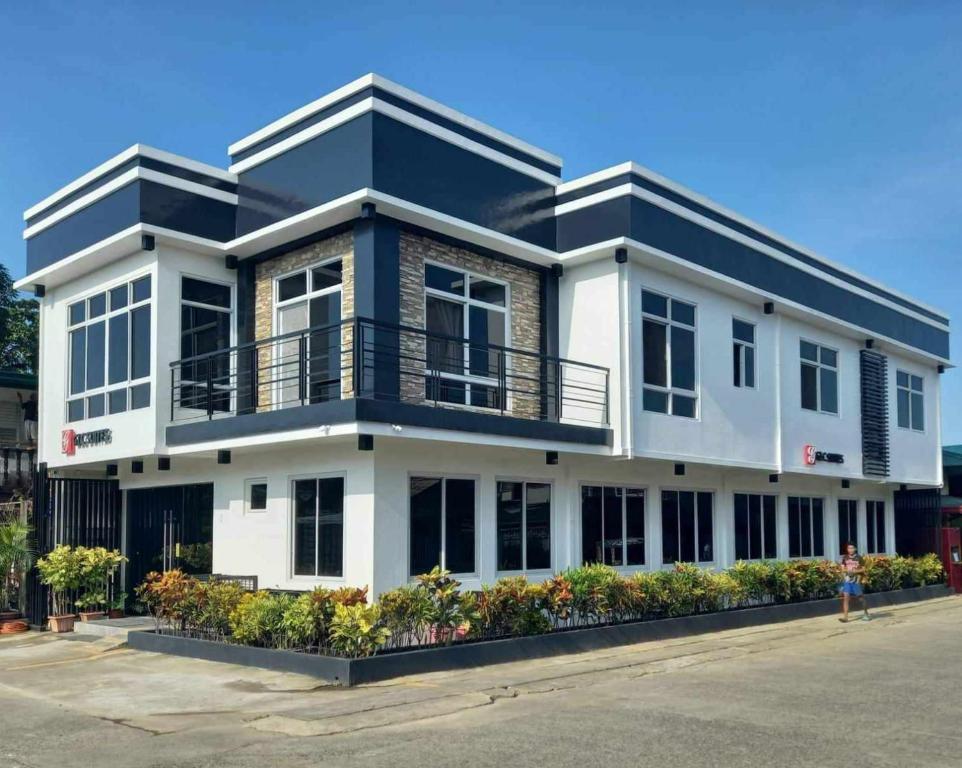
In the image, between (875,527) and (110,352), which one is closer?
(110,352)

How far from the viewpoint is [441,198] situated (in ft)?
55.2

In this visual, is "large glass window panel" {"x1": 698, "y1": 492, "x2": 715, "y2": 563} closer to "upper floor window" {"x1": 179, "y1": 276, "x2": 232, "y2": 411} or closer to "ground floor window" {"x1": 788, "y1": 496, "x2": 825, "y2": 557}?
"ground floor window" {"x1": 788, "y1": 496, "x2": 825, "y2": 557}

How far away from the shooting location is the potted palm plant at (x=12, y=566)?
18.8 m

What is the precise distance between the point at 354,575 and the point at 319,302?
457 centimetres

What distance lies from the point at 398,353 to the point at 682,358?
246 inches

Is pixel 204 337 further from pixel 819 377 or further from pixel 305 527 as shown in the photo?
pixel 819 377

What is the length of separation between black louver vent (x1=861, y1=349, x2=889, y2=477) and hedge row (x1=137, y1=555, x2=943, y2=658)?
25.3ft

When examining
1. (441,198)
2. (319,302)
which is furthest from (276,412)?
(441,198)

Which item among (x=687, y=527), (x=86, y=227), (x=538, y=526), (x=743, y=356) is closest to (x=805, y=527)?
(x=687, y=527)

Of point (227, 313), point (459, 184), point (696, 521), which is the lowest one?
point (696, 521)

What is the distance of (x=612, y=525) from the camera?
1930cm

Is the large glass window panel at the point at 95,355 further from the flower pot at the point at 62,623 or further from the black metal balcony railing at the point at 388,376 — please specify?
the flower pot at the point at 62,623

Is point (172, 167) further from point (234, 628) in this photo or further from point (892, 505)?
point (892, 505)

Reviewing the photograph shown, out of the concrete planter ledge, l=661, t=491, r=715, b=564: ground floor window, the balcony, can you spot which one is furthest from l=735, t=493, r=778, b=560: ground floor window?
the balcony
